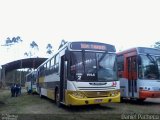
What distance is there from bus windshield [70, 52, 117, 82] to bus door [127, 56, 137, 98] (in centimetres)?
304

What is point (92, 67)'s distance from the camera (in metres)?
14.8

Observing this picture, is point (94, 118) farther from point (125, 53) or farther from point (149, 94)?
point (125, 53)

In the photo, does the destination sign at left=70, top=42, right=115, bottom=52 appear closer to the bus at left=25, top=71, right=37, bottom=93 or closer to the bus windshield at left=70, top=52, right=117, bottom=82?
the bus windshield at left=70, top=52, right=117, bottom=82

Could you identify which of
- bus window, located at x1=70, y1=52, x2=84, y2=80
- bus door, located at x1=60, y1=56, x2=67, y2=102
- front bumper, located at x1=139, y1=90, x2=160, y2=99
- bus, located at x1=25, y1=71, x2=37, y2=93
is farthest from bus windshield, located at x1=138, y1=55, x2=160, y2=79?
bus, located at x1=25, y1=71, x2=37, y2=93

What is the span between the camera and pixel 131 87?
60.5 ft

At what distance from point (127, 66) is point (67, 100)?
575 cm

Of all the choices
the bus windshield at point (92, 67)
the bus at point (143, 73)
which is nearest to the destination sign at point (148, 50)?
the bus at point (143, 73)

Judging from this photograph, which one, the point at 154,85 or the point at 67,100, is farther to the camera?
the point at 154,85

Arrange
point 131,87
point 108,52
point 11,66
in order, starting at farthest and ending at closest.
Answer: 1. point 11,66
2. point 131,87
3. point 108,52

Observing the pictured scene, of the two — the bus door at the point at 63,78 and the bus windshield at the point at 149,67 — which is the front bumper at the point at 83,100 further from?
the bus windshield at the point at 149,67

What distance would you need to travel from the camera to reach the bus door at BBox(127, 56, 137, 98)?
1797cm

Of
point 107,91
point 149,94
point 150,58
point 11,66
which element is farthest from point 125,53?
point 11,66

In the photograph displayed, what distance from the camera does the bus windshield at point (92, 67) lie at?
14578mm

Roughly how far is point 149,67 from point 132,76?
1279 millimetres
